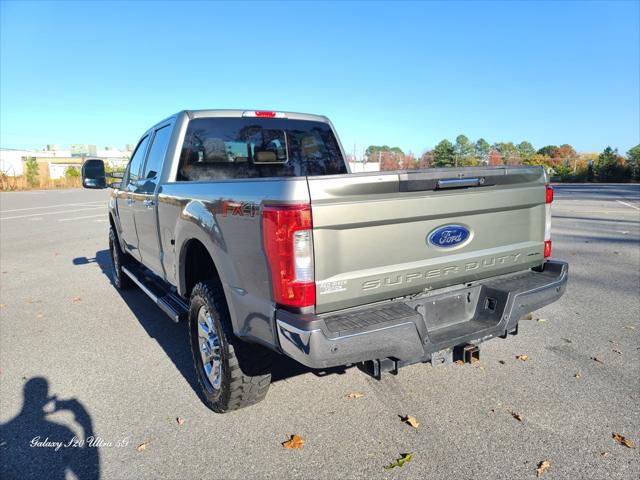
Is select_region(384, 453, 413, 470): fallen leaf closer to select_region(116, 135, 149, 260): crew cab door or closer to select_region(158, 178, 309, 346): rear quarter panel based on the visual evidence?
select_region(158, 178, 309, 346): rear quarter panel

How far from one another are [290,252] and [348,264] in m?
0.34

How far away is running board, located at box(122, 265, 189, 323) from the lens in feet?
12.1

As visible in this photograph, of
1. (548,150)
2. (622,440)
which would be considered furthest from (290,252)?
(548,150)

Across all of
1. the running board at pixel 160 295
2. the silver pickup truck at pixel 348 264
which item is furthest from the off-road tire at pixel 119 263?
the silver pickup truck at pixel 348 264

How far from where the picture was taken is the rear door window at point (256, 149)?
4.10 meters

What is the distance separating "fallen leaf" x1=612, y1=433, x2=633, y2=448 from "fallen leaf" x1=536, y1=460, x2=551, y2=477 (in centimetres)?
54

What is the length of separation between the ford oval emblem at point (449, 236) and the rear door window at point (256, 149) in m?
2.18

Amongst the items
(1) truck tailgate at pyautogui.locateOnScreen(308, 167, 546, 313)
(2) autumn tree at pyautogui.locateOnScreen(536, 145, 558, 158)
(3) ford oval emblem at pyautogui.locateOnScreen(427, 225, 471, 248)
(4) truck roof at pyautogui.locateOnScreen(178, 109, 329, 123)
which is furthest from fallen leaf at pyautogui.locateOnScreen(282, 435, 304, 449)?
(2) autumn tree at pyautogui.locateOnScreen(536, 145, 558, 158)

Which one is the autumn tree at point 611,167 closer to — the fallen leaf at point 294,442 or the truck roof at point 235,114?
the truck roof at point 235,114

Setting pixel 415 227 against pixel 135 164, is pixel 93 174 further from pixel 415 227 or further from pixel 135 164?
pixel 415 227

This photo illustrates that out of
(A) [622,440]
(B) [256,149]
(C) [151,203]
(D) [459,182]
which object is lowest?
(A) [622,440]

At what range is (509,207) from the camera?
3.01 m

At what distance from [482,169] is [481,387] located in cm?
167

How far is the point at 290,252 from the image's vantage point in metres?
2.22
